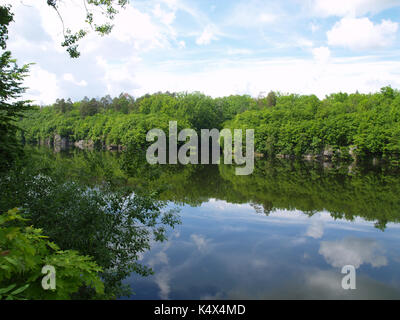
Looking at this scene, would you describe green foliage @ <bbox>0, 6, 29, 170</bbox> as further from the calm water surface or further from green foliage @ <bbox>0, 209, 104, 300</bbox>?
green foliage @ <bbox>0, 209, 104, 300</bbox>

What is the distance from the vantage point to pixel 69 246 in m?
8.01

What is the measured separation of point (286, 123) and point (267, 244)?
57367 mm

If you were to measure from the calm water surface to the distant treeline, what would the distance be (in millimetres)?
19686

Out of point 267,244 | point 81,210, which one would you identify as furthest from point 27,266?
point 267,244

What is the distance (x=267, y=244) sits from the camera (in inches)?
582

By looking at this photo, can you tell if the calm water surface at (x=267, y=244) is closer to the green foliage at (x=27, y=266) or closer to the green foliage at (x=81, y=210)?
the green foliage at (x=81, y=210)

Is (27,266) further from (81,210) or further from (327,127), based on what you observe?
(327,127)

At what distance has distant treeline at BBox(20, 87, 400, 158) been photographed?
5691 centimetres

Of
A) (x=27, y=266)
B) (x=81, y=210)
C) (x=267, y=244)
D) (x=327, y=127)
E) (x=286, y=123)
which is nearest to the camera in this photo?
(x=27, y=266)

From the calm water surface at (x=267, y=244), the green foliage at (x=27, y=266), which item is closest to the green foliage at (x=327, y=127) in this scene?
the calm water surface at (x=267, y=244)

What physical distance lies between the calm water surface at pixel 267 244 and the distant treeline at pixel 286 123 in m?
19.7

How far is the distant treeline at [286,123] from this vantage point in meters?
56.9
